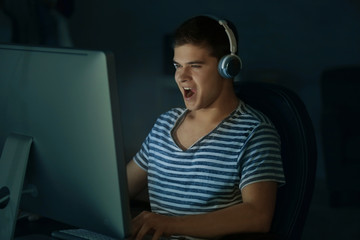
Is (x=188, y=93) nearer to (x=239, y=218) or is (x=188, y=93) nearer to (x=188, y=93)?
(x=188, y=93)

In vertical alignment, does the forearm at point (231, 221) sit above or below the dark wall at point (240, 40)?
below

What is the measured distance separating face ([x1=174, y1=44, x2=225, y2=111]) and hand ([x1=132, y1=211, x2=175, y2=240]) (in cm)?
39

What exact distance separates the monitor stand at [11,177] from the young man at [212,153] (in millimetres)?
415

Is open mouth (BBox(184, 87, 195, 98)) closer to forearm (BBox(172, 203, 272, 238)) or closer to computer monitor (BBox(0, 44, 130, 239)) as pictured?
forearm (BBox(172, 203, 272, 238))

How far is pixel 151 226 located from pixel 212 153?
36cm

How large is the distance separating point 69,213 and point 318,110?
1135 mm

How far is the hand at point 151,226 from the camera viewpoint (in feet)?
4.27

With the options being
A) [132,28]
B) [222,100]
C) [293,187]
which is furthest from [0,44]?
[132,28]

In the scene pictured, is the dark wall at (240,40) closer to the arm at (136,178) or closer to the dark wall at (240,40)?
the dark wall at (240,40)

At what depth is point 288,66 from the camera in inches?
82.3

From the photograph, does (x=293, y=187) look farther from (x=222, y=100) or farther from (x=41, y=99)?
(x=41, y=99)

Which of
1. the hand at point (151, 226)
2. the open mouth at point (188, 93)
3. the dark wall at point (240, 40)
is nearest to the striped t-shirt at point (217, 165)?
the open mouth at point (188, 93)

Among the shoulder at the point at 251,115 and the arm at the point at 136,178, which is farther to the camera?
the arm at the point at 136,178

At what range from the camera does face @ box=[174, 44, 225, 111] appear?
1615 millimetres
